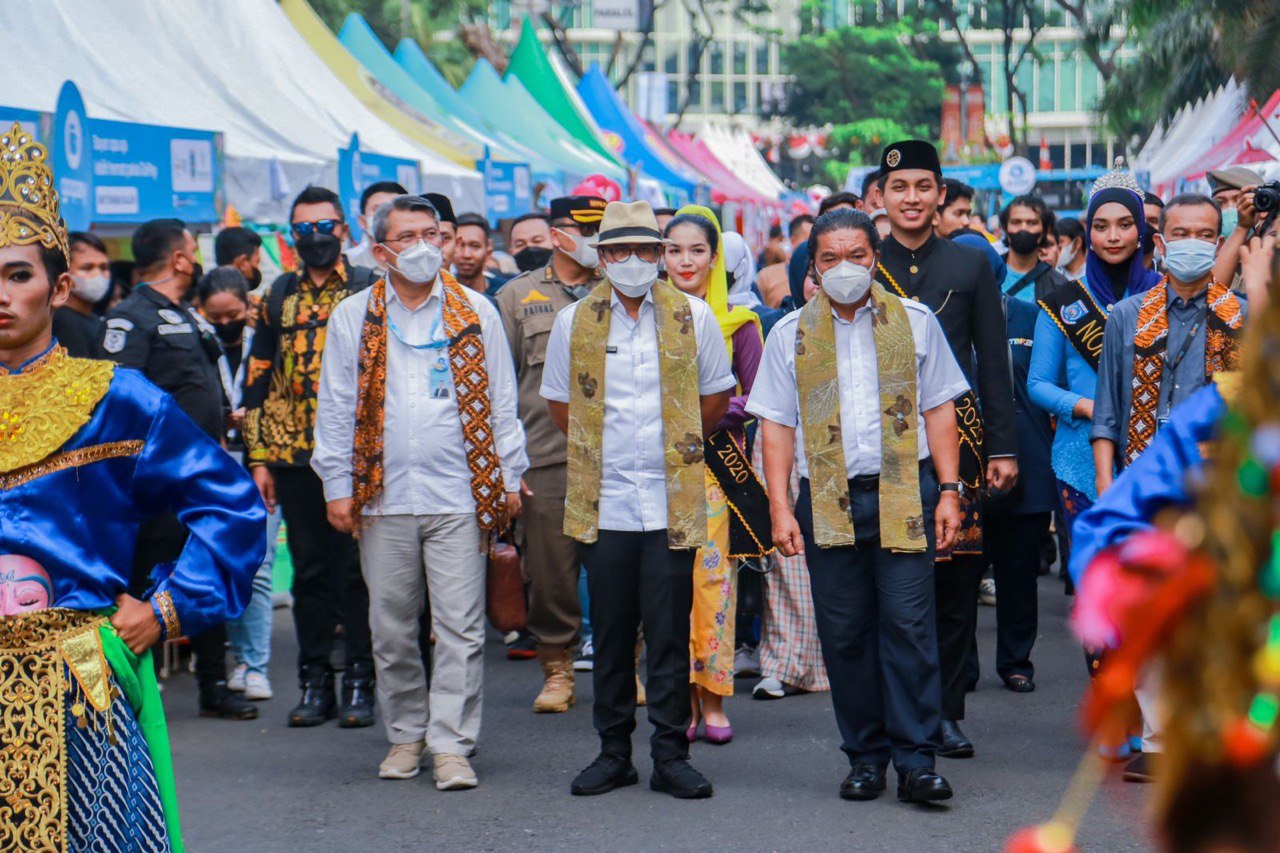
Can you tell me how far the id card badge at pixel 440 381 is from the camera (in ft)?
21.3

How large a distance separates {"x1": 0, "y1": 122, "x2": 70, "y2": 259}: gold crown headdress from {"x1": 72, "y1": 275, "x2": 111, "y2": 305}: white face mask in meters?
4.71

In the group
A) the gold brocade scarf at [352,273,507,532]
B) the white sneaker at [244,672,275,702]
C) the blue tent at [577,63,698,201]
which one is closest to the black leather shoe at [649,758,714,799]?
the gold brocade scarf at [352,273,507,532]

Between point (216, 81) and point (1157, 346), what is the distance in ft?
29.4

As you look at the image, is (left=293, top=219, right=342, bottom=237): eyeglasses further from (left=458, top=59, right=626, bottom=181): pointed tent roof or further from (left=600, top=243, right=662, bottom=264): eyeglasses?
(left=458, top=59, right=626, bottom=181): pointed tent roof

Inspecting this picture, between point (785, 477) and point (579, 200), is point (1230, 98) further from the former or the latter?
point (785, 477)

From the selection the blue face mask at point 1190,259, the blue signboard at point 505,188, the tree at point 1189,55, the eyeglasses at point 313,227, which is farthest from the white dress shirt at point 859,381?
the tree at point 1189,55

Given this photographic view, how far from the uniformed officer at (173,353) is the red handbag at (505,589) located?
52.7 inches

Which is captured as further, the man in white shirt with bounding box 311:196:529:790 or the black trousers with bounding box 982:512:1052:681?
the black trousers with bounding box 982:512:1052:681

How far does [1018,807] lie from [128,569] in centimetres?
347

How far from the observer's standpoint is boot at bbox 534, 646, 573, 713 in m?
7.81

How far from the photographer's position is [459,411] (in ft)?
21.3

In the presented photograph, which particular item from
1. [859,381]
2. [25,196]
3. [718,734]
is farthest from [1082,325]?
[25,196]

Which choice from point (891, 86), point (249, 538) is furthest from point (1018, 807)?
point (891, 86)

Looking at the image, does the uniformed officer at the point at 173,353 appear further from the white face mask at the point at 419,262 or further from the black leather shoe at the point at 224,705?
the white face mask at the point at 419,262
